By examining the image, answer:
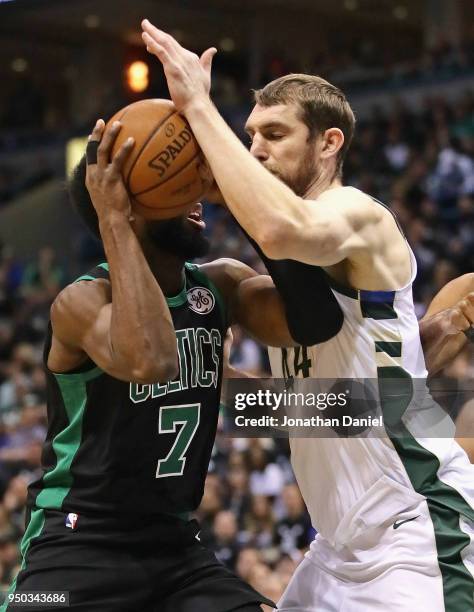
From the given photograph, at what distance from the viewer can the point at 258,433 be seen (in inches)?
172

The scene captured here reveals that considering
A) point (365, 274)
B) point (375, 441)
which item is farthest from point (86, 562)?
point (365, 274)

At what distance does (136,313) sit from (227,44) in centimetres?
2199

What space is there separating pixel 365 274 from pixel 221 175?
1.99 feet

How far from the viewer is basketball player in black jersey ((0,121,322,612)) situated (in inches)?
125

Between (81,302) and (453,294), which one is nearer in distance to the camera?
(81,302)

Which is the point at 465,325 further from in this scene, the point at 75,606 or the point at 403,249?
the point at 75,606

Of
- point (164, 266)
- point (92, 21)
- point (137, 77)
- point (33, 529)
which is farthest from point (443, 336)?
point (92, 21)

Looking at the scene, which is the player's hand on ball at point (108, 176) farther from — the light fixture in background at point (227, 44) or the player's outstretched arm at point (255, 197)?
the light fixture in background at point (227, 44)

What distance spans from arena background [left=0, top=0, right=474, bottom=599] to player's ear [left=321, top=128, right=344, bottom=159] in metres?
0.99

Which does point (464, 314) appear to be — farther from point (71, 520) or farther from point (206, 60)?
point (71, 520)

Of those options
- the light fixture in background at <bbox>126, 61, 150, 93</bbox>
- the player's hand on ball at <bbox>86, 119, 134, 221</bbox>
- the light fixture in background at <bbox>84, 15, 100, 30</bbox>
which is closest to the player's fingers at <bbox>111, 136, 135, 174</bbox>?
the player's hand on ball at <bbox>86, 119, 134, 221</bbox>

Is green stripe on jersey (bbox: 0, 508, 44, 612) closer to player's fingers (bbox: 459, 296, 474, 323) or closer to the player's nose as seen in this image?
the player's nose

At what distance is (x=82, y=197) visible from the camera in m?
3.59

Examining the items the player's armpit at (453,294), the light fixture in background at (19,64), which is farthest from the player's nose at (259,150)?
A: the light fixture in background at (19,64)
